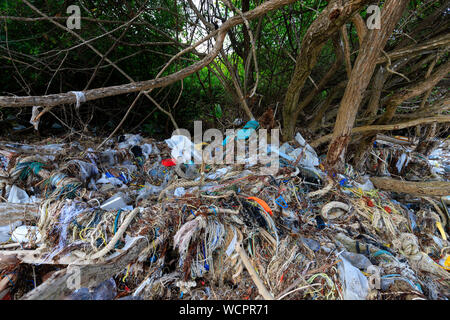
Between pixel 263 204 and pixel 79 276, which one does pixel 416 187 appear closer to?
pixel 263 204

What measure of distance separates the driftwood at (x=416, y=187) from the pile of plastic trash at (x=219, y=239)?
201mm

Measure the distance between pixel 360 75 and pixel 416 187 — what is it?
4.39 ft

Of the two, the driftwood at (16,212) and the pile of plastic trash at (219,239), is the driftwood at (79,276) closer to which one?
the pile of plastic trash at (219,239)

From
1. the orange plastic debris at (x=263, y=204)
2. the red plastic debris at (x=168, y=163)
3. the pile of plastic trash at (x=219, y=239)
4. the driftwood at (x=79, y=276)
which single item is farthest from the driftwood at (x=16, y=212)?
the orange plastic debris at (x=263, y=204)

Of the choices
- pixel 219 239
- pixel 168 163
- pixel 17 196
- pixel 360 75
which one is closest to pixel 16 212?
pixel 17 196

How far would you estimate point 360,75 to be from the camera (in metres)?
2.09

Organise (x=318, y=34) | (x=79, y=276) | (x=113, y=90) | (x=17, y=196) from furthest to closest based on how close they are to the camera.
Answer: (x=17, y=196) < (x=318, y=34) < (x=113, y=90) < (x=79, y=276)

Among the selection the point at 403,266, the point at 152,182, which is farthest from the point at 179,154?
the point at 403,266

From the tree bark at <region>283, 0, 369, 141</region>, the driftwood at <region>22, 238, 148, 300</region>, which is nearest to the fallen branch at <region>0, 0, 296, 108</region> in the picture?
the tree bark at <region>283, 0, 369, 141</region>

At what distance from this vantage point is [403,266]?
1473 millimetres

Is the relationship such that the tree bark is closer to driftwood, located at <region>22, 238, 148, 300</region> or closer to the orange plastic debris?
the orange plastic debris

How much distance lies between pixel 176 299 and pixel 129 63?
414 centimetres

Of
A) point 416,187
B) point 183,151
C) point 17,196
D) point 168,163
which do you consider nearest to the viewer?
point 17,196

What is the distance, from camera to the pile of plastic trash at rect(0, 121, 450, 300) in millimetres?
1326
